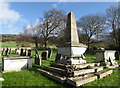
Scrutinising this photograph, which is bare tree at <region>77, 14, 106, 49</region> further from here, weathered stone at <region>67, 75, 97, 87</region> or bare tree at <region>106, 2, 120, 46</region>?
weathered stone at <region>67, 75, 97, 87</region>

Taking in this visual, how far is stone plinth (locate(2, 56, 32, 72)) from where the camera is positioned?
6020mm

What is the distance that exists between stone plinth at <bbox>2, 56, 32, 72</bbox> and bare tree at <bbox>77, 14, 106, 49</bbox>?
26.1 m

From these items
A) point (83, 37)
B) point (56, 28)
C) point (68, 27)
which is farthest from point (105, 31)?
point (68, 27)

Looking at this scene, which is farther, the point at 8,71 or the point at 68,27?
the point at 68,27

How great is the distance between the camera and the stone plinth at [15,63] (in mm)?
6020

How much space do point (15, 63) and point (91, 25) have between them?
27999 millimetres

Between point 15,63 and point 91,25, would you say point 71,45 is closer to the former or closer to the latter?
point 15,63

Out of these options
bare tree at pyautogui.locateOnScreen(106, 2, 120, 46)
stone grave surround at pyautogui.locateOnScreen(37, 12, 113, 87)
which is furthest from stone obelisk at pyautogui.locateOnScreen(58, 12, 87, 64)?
bare tree at pyautogui.locateOnScreen(106, 2, 120, 46)

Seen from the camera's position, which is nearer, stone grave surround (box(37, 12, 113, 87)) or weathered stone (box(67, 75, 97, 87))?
weathered stone (box(67, 75, 97, 87))

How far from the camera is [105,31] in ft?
90.6

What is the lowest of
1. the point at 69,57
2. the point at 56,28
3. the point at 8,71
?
the point at 8,71

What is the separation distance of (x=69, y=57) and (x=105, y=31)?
25306 millimetres

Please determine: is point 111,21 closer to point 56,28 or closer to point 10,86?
point 56,28

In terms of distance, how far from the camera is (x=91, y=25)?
99.6 ft
